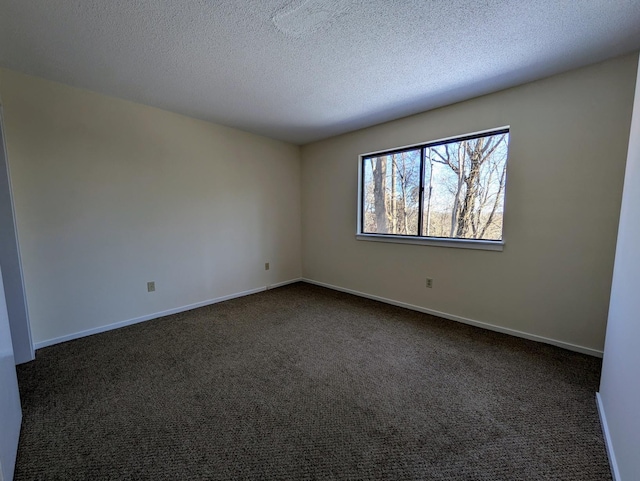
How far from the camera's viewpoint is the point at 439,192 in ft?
10.3

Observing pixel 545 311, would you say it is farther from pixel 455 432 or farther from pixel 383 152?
pixel 383 152

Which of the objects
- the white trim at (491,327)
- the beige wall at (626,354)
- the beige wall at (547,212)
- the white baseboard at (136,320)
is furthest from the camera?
the white baseboard at (136,320)

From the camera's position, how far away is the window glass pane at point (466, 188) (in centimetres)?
273

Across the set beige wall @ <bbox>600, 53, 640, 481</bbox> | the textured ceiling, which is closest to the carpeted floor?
beige wall @ <bbox>600, 53, 640, 481</bbox>

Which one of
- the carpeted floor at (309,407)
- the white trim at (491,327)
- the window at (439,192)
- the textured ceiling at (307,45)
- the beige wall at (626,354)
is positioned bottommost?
the carpeted floor at (309,407)

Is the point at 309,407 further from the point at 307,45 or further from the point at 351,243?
the point at 351,243

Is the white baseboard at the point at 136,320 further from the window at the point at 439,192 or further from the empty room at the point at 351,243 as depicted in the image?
the window at the point at 439,192

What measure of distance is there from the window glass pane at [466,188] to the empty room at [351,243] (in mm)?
24

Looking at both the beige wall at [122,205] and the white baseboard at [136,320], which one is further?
the white baseboard at [136,320]

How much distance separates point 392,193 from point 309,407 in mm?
2834

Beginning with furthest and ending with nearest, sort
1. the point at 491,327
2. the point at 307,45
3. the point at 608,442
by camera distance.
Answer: the point at 491,327, the point at 307,45, the point at 608,442

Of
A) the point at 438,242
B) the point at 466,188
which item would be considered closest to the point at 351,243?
the point at 438,242

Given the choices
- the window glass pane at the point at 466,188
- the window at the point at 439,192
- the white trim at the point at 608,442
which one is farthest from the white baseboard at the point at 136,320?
the white trim at the point at 608,442

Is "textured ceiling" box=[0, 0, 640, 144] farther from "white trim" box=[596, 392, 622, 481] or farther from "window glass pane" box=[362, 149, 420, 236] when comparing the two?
"white trim" box=[596, 392, 622, 481]
